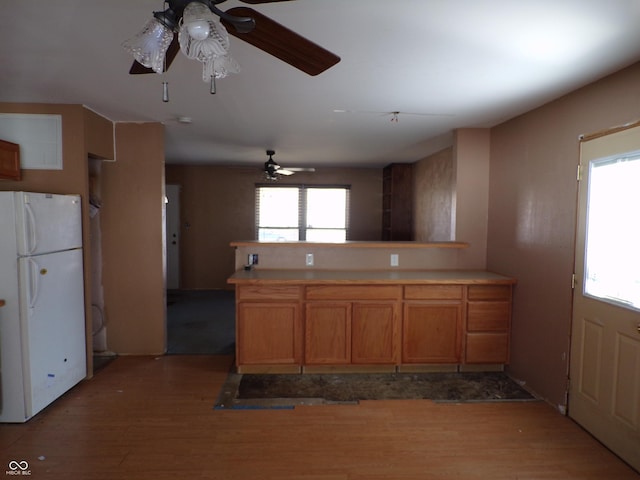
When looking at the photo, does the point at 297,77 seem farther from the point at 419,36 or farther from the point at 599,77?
the point at 599,77

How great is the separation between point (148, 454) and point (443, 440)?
186cm

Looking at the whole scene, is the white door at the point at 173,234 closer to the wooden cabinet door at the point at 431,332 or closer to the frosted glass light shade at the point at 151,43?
the wooden cabinet door at the point at 431,332

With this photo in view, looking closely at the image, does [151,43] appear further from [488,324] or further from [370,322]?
[488,324]

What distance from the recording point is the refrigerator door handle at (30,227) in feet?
8.11

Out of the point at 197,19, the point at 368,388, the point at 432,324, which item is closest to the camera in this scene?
the point at 197,19

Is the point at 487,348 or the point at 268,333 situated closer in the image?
the point at 268,333

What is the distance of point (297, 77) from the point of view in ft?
7.99

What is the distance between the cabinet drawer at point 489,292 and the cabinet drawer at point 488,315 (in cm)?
5

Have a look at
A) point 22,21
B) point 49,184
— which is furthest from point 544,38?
point 49,184

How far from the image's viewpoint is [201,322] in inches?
190

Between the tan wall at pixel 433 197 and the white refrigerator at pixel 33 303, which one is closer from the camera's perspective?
the white refrigerator at pixel 33 303

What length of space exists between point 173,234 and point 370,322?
15.4 ft

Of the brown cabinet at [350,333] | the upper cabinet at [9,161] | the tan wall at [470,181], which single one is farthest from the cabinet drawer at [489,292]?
the upper cabinet at [9,161]

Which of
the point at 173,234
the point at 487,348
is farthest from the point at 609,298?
the point at 173,234
